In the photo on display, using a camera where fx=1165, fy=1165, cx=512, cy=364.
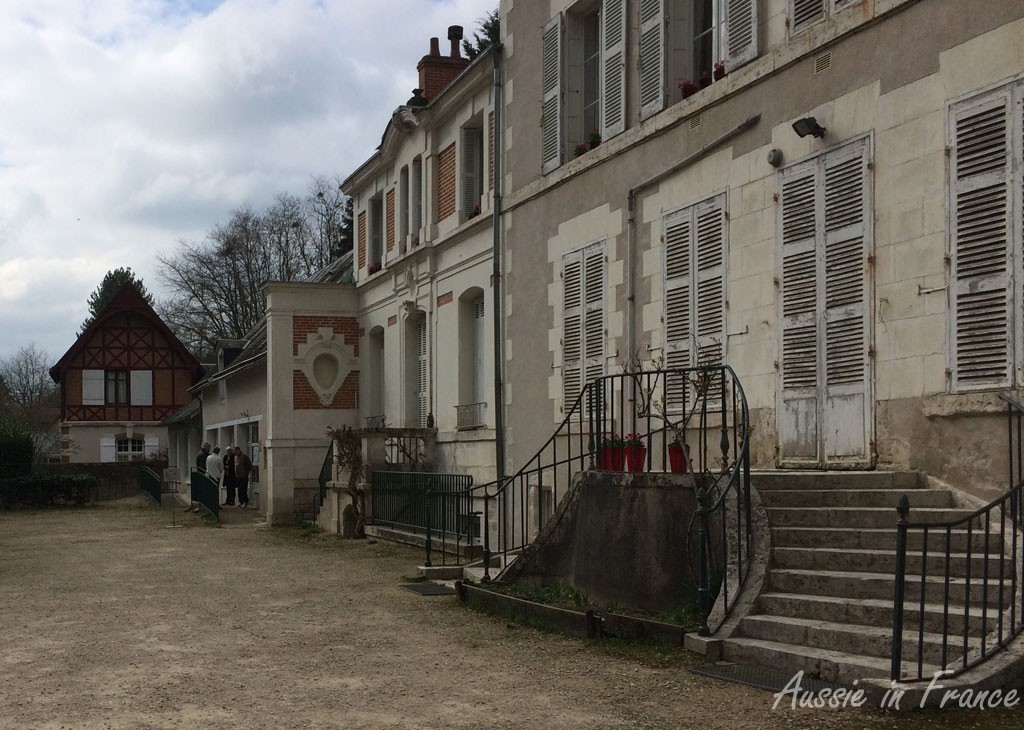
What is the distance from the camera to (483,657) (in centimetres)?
780

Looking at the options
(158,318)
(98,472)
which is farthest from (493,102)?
(158,318)

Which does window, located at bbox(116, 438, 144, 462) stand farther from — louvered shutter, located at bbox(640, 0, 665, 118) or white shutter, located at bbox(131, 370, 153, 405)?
louvered shutter, located at bbox(640, 0, 665, 118)

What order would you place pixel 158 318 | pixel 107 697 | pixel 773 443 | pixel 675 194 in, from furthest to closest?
pixel 158 318, pixel 675 194, pixel 773 443, pixel 107 697

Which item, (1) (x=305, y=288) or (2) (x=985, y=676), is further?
(1) (x=305, y=288)

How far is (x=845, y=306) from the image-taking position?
866 cm

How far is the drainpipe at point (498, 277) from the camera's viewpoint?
14.8 m

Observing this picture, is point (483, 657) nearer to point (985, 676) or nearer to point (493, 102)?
point (985, 676)

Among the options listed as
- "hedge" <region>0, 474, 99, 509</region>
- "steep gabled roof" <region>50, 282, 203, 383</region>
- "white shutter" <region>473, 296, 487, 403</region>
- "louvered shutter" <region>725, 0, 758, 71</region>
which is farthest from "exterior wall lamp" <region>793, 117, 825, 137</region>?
"steep gabled roof" <region>50, 282, 203, 383</region>

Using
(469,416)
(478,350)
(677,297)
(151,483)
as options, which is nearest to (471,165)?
(478,350)

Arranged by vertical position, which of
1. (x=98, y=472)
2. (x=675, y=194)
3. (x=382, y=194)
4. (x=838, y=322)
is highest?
(x=382, y=194)

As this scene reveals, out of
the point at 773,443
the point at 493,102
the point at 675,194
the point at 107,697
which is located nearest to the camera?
the point at 107,697

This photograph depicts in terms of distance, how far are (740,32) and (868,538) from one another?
15.8ft

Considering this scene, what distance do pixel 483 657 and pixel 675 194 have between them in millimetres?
5102

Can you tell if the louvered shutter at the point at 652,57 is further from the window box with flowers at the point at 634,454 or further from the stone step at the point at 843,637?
the stone step at the point at 843,637
